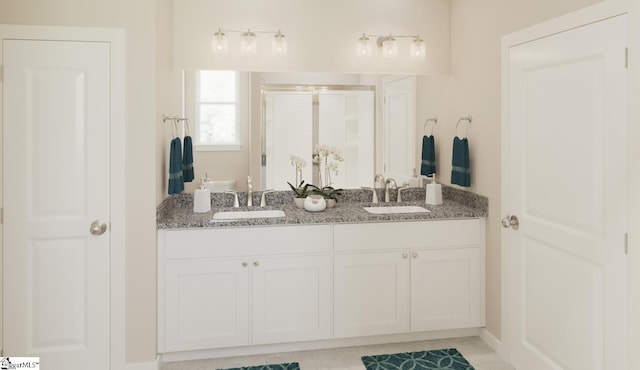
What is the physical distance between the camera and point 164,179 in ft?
9.42

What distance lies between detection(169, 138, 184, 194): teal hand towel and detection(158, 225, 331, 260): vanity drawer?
29 cm

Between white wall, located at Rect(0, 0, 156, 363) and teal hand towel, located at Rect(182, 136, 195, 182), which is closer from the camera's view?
white wall, located at Rect(0, 0, 156, 363)

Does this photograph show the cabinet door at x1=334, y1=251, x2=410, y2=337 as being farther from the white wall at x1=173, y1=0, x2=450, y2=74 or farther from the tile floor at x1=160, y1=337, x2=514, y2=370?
Result: the white wall at x1=173, y1=0, x2=450, y2=74

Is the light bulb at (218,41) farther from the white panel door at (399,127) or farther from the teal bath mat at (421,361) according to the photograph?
the teal bath mat at (421,361)

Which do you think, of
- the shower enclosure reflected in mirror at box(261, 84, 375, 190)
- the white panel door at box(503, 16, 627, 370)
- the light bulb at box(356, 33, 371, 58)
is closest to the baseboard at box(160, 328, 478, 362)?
the white panel door at box(503, 16, 627, 370)

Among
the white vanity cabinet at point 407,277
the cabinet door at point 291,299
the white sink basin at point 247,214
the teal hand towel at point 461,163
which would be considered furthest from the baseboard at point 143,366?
the teal hand towel at point 461,163

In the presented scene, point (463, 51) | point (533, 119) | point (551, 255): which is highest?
point (463, 51)

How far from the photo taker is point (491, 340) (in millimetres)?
2959

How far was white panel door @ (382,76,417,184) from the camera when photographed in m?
3.45

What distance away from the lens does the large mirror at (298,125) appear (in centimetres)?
322

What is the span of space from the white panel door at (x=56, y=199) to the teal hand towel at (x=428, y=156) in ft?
7.23

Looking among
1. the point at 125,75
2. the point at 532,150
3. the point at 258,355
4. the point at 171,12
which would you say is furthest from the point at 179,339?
the point at 532,150

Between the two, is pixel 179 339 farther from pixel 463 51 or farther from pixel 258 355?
pixel 463 51

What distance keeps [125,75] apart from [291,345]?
189cm
